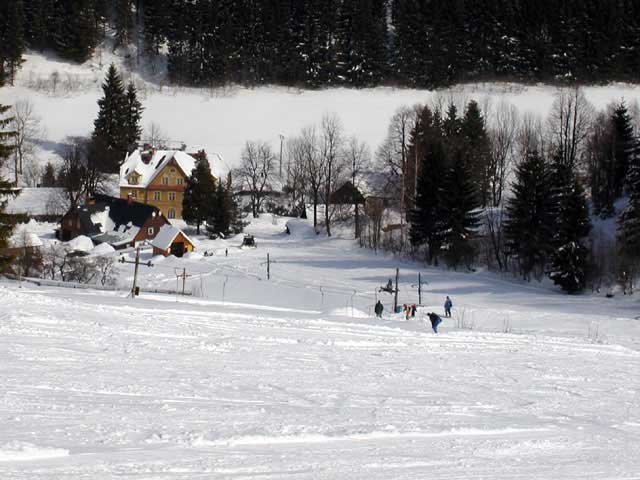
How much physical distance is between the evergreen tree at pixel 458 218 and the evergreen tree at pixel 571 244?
5.78m

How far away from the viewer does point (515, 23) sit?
88.8 meters

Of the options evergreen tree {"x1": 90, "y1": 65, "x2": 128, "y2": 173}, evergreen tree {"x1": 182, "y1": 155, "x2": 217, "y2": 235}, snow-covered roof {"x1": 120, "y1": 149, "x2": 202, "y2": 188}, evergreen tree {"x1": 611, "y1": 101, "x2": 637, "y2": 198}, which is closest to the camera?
evergreen tree {"x1": 611, "y1": 101, "x2": 637, "y2": 198}

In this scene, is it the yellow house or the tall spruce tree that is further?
the tall spruce tree

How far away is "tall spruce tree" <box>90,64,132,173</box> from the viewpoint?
73.8 metres

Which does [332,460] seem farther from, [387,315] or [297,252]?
[297,252]

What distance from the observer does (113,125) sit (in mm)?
75562

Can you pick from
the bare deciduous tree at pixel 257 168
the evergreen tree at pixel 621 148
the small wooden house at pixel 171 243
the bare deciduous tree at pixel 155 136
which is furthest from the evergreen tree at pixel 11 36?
the evergreen tree at pixel 621 148

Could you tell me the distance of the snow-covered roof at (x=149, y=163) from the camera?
6875 centimetres

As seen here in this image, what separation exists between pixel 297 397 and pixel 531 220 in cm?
3347

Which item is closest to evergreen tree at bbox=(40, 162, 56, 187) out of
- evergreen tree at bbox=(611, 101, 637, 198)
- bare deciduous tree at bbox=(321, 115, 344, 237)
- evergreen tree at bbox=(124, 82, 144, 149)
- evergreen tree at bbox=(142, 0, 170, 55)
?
evergreen tree at bbox=(124, 82, 144, 149)

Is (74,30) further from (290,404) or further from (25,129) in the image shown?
(290,404)

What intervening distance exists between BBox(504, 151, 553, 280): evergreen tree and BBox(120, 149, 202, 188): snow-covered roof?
35085 millimetres

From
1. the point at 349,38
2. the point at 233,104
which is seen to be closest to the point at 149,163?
the point at 233,104

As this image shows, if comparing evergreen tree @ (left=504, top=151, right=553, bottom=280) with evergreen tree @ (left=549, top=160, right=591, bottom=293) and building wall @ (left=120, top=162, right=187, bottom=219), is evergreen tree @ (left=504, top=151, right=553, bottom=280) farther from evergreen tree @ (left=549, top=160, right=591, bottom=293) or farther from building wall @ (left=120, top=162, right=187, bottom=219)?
building wall @ (left=120, top=162, right=187, bottom=219)
